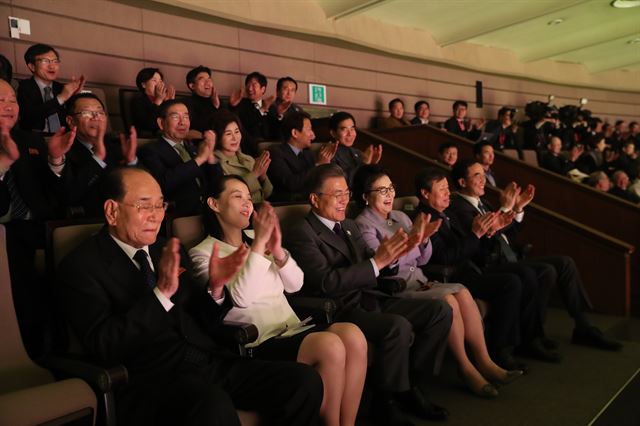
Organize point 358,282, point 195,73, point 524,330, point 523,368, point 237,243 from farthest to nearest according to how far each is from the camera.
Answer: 1. point 195,73
2. point 524,330
3. point 523,368
4. point 358,282
5. point 237,243

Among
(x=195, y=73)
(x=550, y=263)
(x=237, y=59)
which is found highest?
(x=237, y=59)

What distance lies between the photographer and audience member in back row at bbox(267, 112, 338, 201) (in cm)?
297

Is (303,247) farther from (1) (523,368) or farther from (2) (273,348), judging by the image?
(1) (523,368)

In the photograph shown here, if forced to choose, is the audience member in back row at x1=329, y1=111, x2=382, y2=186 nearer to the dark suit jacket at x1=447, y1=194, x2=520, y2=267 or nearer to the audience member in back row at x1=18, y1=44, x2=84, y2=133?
the dark suit jacket at x1=447, y1=194, x2=520, y2=267

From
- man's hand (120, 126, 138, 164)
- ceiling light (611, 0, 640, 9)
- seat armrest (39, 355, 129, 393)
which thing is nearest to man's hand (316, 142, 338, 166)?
man's hand (120, 126, 138, 164)

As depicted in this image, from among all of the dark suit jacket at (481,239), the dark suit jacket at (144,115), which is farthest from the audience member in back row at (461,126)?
the dark suit jacket at (144,115)

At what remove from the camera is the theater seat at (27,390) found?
0.93 meters

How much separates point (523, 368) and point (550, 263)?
680mm

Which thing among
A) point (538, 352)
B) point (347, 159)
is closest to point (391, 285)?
point (538, 352)

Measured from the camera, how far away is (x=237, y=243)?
1743 mm

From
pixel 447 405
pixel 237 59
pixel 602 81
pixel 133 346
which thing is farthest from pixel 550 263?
pixel 602 81

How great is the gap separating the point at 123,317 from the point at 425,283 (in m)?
1.35

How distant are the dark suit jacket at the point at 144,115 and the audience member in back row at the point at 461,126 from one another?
3463 millimetres

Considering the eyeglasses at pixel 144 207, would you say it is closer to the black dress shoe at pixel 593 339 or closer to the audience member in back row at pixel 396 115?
the black dress shoe at pixel 593 339
